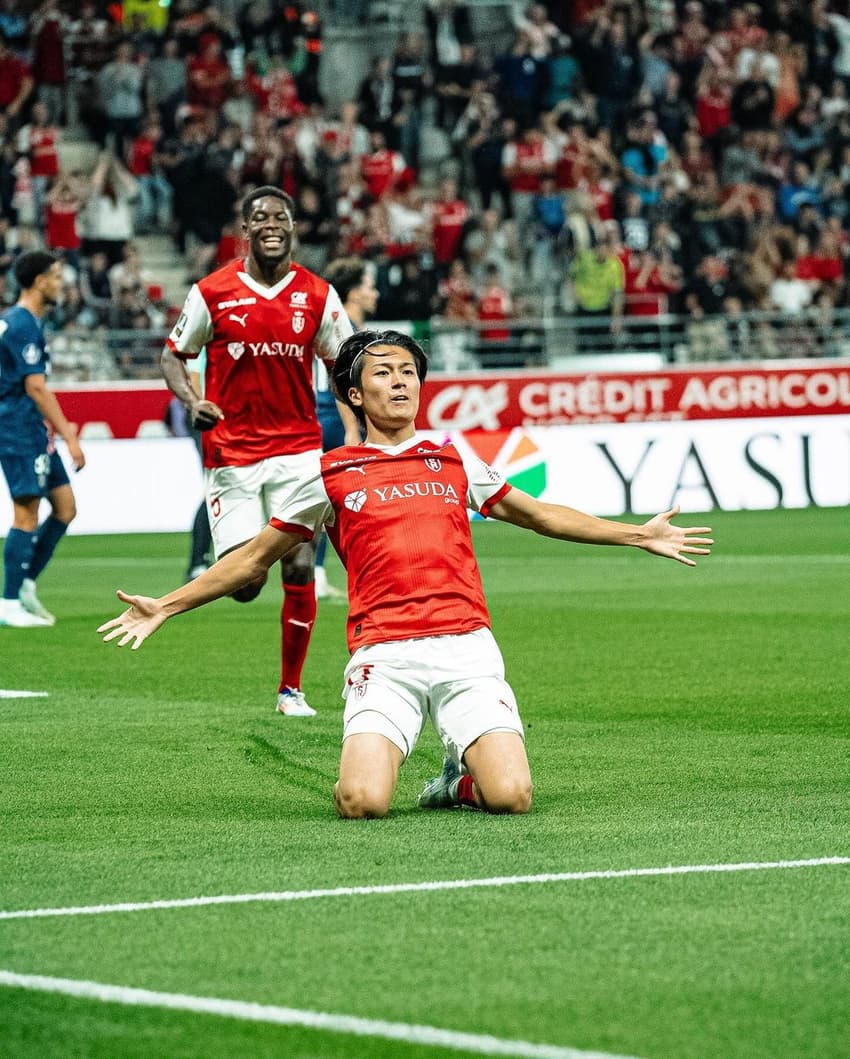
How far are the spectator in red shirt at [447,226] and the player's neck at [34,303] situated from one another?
14857 mm

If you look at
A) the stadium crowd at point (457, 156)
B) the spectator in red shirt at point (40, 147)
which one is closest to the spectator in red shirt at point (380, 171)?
the stadium crowd at point (457, 156)

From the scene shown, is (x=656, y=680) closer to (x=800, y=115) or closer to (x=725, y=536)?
(x=725, y=536)

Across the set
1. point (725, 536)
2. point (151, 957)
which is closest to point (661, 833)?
point (151, 957)

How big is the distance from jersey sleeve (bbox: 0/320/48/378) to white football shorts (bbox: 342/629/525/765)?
296 inches

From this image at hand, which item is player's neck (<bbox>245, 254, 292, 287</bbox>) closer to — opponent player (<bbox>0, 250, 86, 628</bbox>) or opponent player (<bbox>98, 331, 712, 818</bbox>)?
opponent player (<bbox>98, 331, 712, 818</bbox>)

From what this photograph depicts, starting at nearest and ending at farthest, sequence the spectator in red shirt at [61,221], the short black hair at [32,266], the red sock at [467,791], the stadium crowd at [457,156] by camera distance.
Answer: the red sock at [467,791] → the short black hair at [32,266] → the spectator in red shirt at [61,221] → the stadium crowd at [457,156]

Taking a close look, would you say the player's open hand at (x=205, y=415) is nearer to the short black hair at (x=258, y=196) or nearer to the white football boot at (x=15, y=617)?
the short black hair at (x=258, y=196)

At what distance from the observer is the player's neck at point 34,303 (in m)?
14.4

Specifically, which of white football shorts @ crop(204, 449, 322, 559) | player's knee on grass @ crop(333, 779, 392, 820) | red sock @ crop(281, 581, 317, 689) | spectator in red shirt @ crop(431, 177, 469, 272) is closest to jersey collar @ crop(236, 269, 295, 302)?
white football shorts @ crop(204, 449, 322, 559)

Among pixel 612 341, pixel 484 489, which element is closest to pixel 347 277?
pixel 484 489

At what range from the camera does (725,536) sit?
21.4 m

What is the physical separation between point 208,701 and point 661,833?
432 centimetres

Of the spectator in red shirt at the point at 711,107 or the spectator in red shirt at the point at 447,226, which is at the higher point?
the spectator in red shirt at the point at 711,107

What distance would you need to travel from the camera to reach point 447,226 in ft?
95.0
